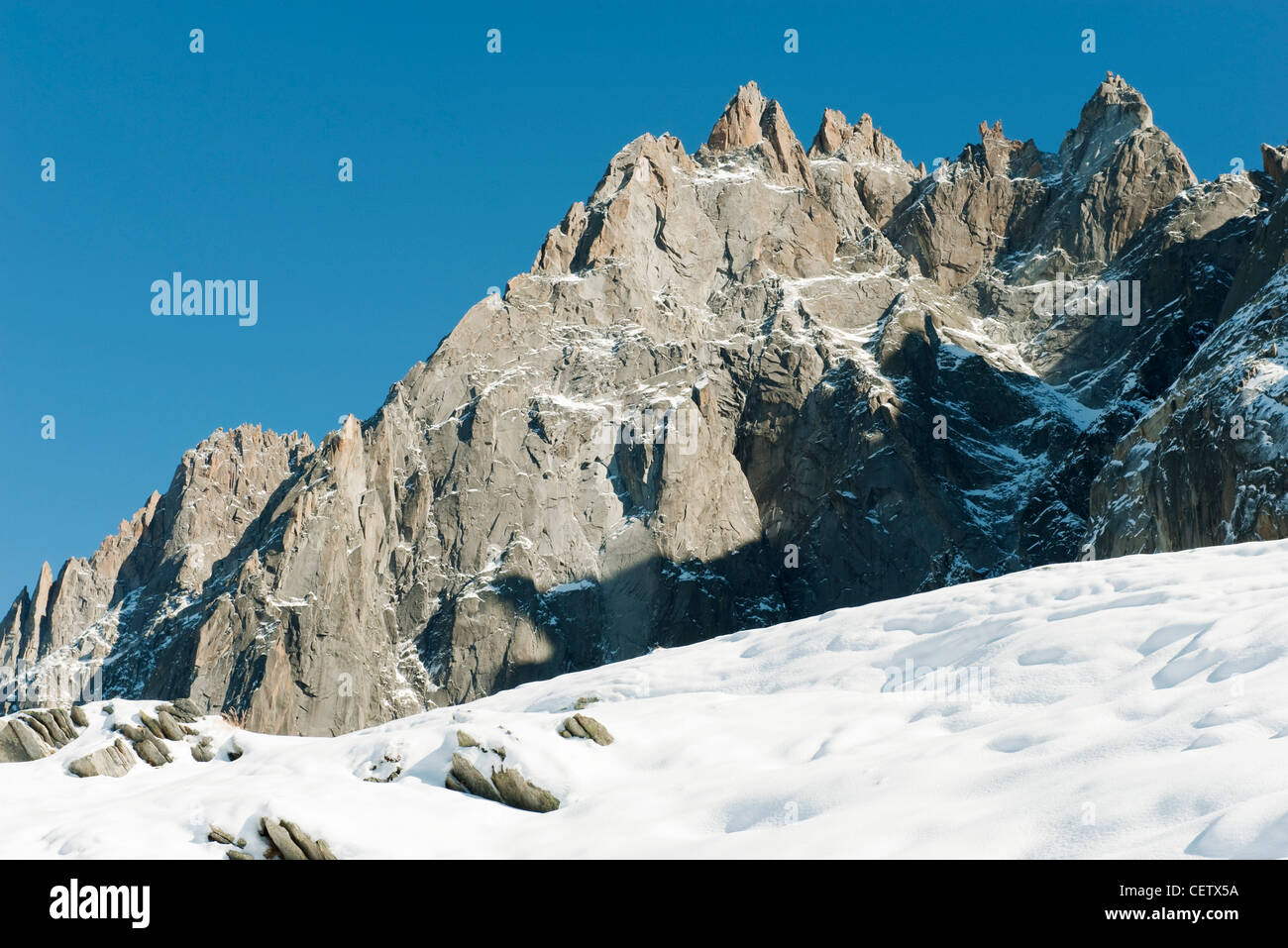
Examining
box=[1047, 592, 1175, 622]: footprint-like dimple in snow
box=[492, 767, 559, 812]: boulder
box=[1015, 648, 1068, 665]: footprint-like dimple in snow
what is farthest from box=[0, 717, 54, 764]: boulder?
box=[1047, 592, 1175, 622]: footprint-like dimple in snow

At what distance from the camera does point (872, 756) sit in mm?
21125

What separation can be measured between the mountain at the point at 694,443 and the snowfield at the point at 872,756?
228ft

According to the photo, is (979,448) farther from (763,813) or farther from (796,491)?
(763,813)

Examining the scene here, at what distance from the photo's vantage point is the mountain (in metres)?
114

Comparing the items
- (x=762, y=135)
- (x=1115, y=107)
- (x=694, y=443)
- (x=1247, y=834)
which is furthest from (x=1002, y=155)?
(x=1247, y=834)

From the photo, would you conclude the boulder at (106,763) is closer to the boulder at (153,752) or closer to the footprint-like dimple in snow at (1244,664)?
the boulder at (153,752)

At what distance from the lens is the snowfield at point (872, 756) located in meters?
16.4

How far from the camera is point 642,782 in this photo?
73.7 ft

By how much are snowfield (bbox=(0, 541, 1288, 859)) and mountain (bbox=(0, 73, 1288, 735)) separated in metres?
69.3

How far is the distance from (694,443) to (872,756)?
102970mm

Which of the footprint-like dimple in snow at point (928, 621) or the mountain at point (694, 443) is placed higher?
the mountain at point (694, 443)

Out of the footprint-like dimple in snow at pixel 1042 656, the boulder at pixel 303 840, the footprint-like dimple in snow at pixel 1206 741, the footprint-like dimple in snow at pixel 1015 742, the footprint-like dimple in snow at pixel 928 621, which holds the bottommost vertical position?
the boulder at pixel 303 840

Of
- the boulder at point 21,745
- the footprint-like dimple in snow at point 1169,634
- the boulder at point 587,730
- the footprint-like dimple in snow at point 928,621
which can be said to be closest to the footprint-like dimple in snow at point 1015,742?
the footprint-like dimple in snow at point 1169,634
